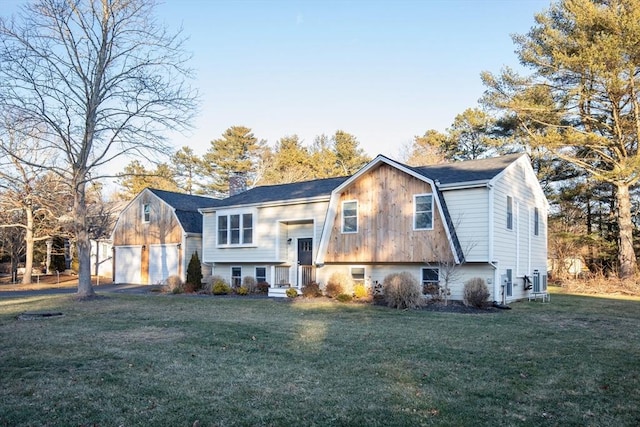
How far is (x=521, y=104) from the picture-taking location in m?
24.8

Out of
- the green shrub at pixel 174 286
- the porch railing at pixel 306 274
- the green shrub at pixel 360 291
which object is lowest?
the green shrub at pixel 174 286

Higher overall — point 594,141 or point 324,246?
point 594,141

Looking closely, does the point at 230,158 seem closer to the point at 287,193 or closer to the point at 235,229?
the point at 235,229

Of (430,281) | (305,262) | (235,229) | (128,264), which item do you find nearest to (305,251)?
(305,262)

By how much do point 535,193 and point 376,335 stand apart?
13.5 metres

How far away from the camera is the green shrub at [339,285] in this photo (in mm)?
17000

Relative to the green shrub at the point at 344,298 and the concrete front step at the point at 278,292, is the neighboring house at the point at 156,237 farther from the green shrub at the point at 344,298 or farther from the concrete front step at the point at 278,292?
the green shrub at the point at 344,298

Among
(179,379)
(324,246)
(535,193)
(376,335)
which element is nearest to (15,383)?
(179,379)

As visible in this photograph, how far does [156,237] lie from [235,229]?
7097 millimetres

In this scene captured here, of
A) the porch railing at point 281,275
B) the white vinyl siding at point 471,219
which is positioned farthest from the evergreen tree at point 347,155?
the white vinyl siding at point 471,219

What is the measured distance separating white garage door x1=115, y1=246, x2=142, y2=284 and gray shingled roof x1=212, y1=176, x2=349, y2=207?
799 centimetres

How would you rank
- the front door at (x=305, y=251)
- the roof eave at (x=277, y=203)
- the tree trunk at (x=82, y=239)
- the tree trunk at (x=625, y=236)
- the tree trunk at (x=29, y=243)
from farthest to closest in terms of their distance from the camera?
the tree trunk at (x=29, y=243) → the tree trunk at (x=625, y=236) → the front door at (x=305, y=251) → the roof eave at (x=277, y=203) → the tree trunk at (x=82, y=239)

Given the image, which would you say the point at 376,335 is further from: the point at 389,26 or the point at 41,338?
the point at 389,26

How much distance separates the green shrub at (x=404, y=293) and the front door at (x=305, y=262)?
5376 mm
